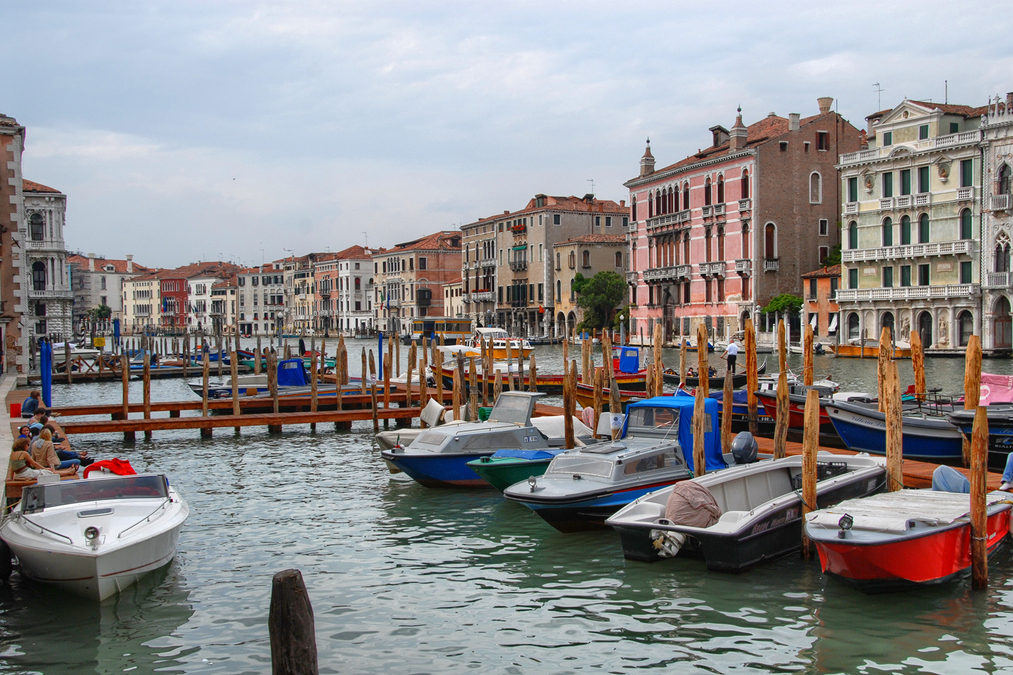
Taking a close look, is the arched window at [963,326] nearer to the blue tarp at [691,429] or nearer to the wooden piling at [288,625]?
the blue tarp at [691,429]

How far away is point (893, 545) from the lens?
816 cm

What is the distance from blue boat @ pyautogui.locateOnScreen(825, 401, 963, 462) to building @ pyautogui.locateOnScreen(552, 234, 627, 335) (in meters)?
48.4

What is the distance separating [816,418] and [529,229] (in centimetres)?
5989

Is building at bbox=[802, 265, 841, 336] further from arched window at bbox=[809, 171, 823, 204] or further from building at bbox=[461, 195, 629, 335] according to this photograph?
building at bbox=[461, 195, 629, 335]

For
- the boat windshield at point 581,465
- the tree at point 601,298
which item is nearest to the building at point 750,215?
the tree at point 601,298

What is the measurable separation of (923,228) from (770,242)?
8.12 m

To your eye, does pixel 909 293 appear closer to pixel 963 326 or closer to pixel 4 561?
pixel 963 326

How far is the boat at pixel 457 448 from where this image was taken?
13758 mm

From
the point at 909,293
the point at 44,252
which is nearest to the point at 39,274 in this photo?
the point at 44,252

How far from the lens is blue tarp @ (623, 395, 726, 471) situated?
12289 mm

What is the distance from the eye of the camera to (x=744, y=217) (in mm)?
47250

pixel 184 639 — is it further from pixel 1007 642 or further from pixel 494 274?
pixel 494 274

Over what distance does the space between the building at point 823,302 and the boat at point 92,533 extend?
1522 inches

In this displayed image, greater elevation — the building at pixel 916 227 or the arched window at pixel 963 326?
the building at pixel 916 227
